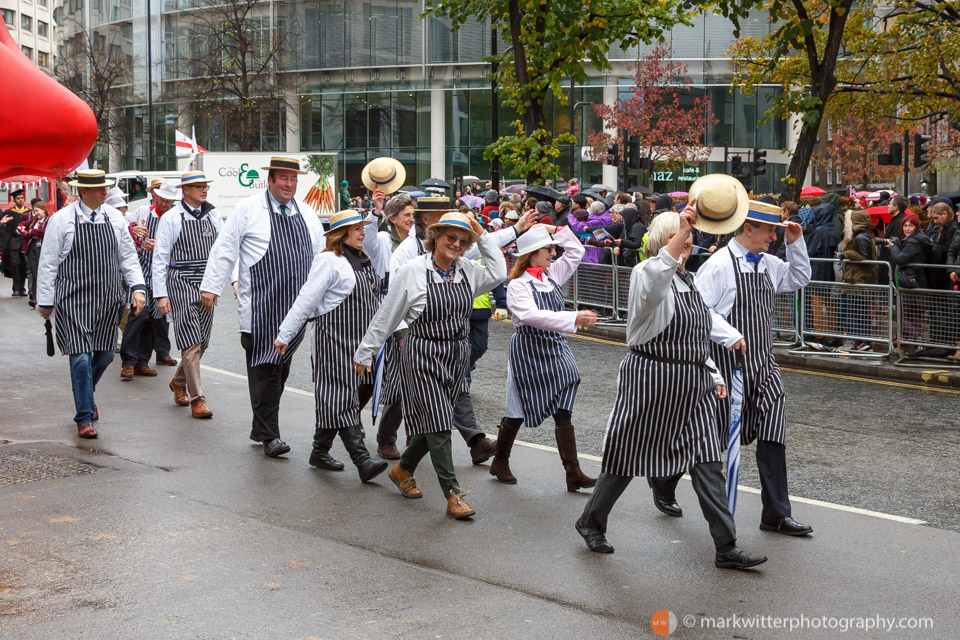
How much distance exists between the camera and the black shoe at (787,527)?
6.43 meters

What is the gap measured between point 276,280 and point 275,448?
50.8 inches

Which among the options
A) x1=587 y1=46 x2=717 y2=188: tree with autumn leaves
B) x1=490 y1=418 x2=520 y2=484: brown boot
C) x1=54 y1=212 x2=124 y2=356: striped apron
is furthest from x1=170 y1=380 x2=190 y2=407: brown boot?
x1=587 y1=46 x2=717 y2=188: tree with autumn leaves

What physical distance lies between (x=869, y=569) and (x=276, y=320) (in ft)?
15.5

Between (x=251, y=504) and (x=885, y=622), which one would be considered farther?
(x=251, y=504)

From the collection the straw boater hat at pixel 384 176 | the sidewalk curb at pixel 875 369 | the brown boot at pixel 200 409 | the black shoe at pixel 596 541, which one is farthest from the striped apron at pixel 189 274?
the sidewalk curb at pixel 875 369

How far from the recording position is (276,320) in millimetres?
8711

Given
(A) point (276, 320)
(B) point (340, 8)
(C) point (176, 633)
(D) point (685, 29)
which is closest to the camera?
(C) point (176, 633)

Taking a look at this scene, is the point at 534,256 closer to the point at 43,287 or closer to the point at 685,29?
the point at 43,287

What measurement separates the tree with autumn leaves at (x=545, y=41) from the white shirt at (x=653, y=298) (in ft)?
45.0

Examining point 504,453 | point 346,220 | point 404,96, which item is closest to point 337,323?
point 346,220

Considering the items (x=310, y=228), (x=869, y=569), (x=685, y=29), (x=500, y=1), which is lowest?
(x=869, y=569)

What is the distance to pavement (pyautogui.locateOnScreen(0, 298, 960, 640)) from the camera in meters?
5.01

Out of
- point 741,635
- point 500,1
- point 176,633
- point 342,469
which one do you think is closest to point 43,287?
point 342,469

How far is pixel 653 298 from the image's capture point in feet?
18.4
